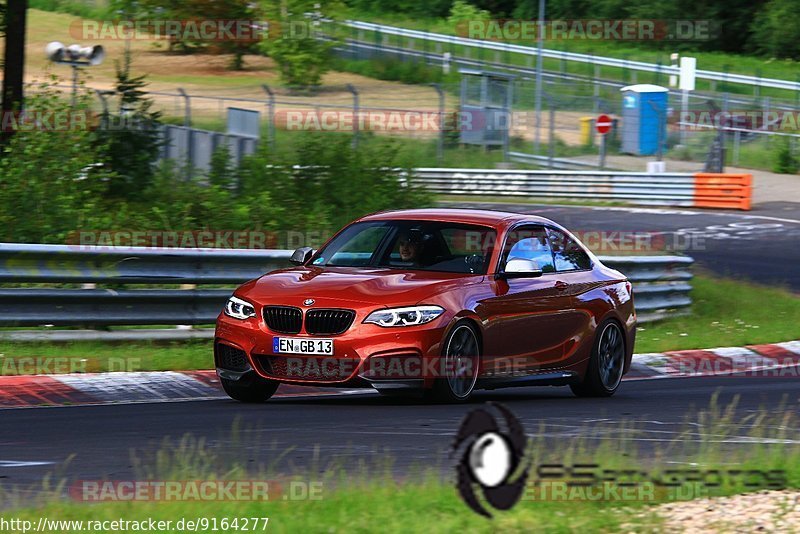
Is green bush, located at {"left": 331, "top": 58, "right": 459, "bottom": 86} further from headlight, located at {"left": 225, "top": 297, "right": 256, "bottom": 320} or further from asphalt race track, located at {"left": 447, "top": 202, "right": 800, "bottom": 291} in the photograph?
headlight, located at {"left": 225, "top": 297, "right": 256, "bottom": 320}

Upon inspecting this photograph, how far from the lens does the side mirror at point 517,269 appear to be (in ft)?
36.3

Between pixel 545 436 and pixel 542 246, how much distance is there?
9.79 ft

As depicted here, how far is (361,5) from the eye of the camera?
84.7 m

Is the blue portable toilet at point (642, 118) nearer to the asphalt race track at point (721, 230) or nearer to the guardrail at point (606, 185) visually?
the guardrail at point (606, 185)

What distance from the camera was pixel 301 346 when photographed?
1014 centimetres

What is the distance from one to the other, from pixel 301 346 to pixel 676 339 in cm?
758

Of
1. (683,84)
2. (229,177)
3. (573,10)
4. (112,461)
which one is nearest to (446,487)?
(112,461)

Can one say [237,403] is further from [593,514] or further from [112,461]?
[593,514]

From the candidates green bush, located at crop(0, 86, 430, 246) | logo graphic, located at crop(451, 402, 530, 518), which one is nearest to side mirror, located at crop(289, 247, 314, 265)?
green bush, located at crop(0, 86, 430, 246)

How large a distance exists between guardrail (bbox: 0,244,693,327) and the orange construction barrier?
69.6 ft

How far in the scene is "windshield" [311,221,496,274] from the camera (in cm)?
1114

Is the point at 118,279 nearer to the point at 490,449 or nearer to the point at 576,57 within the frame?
the point at 490,449

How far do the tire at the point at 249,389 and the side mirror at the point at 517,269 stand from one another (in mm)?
1915

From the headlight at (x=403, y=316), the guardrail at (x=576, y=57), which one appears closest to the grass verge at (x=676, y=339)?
the headlight at (x=403, y=316)
